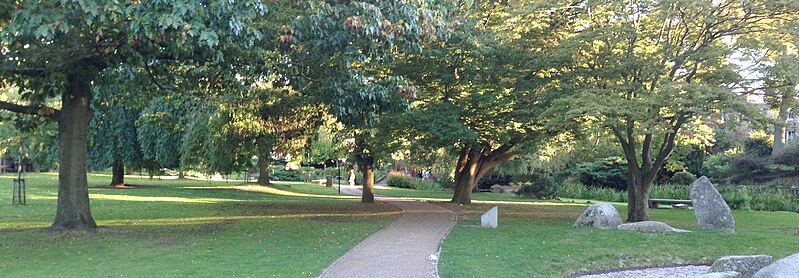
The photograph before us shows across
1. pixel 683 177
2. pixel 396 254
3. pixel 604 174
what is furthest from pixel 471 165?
pixel 683 177

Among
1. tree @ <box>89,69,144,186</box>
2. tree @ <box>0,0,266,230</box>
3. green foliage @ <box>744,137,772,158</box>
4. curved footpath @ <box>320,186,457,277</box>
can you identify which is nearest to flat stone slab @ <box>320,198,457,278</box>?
curved footpath @ <box>320,186,457,277</box>

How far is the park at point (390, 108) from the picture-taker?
1047cm

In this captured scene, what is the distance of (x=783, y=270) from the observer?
27.5 ft

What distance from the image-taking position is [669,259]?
41.9ft

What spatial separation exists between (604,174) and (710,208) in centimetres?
2481

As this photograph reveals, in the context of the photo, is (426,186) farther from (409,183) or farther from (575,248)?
(575,248)

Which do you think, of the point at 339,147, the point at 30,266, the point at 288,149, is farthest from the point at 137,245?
the point at 339,147

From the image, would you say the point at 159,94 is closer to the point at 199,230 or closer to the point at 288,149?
the point at 199,230

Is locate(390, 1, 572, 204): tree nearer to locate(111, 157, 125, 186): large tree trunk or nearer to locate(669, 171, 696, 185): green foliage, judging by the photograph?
locate(111, 157, 125, 186): large tree trunk

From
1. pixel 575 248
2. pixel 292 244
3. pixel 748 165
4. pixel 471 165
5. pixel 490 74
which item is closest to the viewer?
pixel 292 244

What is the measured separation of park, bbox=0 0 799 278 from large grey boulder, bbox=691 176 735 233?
2.2 inches

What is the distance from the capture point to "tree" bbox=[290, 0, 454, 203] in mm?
11250

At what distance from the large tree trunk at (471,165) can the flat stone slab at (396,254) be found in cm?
1002

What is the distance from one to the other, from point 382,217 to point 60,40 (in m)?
10.9
